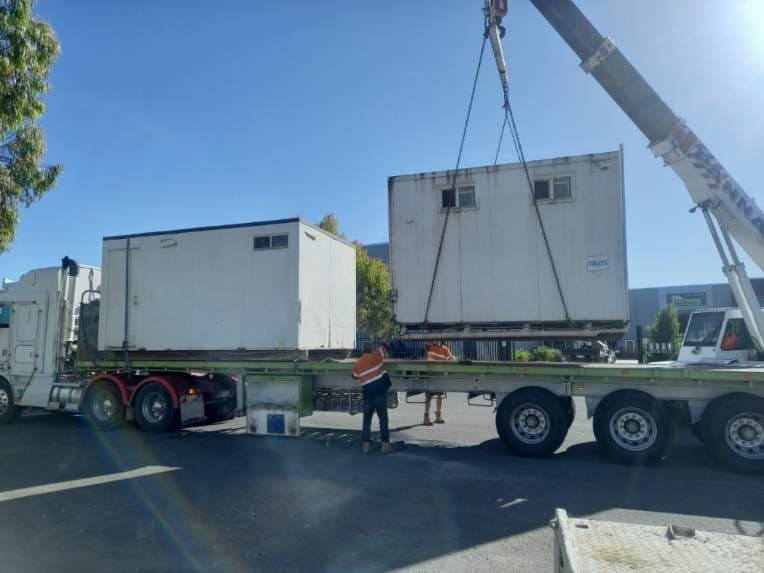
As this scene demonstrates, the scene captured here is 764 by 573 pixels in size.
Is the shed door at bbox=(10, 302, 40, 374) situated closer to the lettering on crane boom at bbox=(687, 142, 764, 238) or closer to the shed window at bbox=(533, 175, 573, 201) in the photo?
the shed window at bbox=(533, 175, 573, 201)

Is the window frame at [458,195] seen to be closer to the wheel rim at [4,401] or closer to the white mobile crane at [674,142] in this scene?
the white mobile crane at [674,142]

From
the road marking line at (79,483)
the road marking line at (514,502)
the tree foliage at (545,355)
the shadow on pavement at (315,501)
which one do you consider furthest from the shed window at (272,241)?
the tree foliage at (545,355)

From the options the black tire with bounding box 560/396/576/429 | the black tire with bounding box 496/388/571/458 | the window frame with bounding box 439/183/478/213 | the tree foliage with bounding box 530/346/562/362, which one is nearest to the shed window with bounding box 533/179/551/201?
the window frame with bounding box 439/183/478/213

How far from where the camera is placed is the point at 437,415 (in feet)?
38.2

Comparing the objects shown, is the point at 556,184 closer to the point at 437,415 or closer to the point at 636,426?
the point at 636,426

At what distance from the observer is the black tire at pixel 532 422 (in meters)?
8.34

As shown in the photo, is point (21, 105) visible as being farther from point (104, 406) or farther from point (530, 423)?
point (530, 423)

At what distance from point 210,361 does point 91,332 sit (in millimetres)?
3266

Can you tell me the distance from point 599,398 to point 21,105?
9350 mm

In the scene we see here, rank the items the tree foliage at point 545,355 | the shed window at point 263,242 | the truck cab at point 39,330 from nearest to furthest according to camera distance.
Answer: the shed window at point 263,242, the truck cab at point 39,330, the tree foliage at point 545,355

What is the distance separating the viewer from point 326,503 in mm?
6234

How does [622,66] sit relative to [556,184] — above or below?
above

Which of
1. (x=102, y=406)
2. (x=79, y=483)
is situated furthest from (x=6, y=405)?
(x=79, y=483)

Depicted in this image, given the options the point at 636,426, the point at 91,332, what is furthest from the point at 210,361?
the point at 636,426
